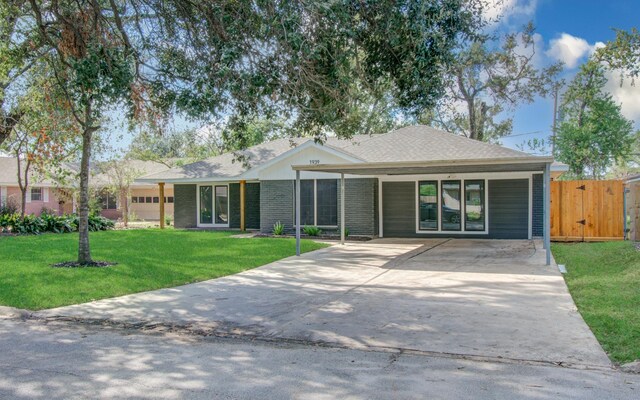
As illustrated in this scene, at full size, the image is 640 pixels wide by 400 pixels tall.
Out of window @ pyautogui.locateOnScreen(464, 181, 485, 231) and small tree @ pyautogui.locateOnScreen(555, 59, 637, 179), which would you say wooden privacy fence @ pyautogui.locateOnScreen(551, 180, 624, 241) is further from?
small tree @ pyautogui.locateOnScreen(555, 59, 637, 179)

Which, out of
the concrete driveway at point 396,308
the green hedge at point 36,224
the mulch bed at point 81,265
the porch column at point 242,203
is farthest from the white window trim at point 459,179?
the green hedge at point 36,224

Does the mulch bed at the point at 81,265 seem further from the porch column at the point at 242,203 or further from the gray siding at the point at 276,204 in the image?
the porch column at the point at 242,203

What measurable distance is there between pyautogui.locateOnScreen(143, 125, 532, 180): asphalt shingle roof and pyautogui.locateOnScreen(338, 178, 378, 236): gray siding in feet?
3.18

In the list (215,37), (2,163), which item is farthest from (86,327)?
(2,163)

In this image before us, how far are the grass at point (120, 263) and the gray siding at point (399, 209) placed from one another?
3865 millimetres

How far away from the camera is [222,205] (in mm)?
22578

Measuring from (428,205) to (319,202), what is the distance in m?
3.95

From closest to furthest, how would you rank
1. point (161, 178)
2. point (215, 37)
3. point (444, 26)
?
point (444, 26), point (215, 37), point (161, 178)

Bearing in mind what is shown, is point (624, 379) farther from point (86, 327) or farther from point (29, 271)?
point (29, 271)

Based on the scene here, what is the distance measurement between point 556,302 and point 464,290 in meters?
1.51

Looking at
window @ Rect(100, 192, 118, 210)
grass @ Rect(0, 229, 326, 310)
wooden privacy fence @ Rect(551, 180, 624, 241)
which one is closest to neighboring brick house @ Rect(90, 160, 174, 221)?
window @ Rect(100, 192, 118, 210)

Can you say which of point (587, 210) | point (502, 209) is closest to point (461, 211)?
point (502, 209)

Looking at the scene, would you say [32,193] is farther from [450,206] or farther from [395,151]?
[450,206]

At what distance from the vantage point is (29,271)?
35.0ft
